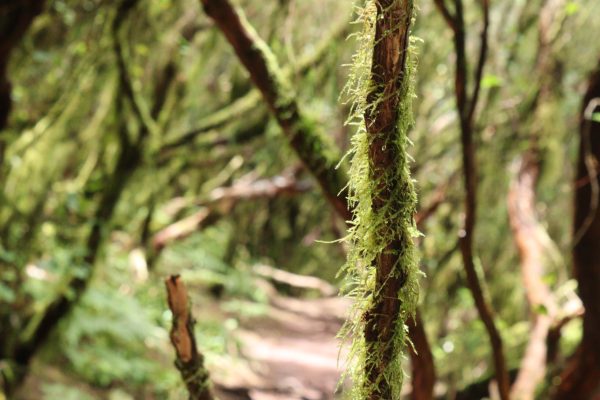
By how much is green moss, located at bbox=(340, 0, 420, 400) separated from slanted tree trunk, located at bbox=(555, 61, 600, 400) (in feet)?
6.08

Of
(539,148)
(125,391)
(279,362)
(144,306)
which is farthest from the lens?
(279,362)

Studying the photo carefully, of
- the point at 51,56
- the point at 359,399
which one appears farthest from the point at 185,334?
the point at 51,56

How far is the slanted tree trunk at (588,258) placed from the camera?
→ 2.91 meters

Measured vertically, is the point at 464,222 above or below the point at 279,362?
below

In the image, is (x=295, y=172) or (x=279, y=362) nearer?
(x=295, y=172)

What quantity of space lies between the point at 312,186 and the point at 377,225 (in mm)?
5040

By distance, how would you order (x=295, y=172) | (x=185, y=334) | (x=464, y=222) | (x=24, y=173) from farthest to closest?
(x=295, y=172) < (x=24, y=173) < (x=464, y=222) < (x=185, y=334)

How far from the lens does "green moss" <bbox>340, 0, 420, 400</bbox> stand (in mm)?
1354

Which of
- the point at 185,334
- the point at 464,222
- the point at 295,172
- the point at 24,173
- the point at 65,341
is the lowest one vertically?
the point at 185,334

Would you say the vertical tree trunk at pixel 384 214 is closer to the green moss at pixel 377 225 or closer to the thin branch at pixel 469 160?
the green moss at pixel 377 225

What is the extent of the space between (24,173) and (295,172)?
9.75ft

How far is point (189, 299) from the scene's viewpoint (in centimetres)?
203

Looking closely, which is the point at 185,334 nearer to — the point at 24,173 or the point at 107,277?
the point at 24,173

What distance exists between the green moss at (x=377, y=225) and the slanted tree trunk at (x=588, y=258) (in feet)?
6.08
